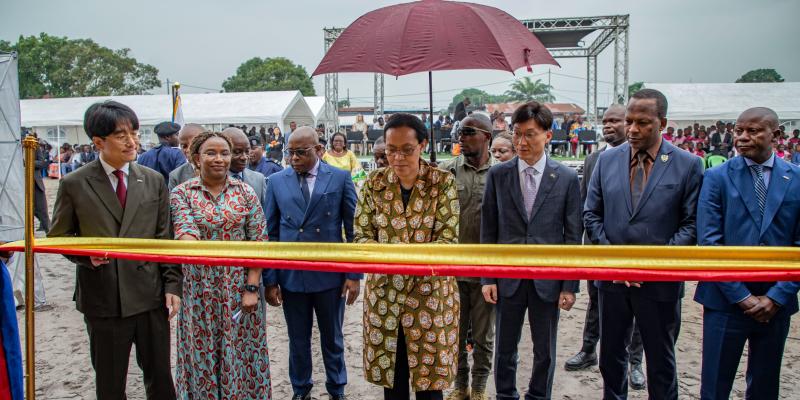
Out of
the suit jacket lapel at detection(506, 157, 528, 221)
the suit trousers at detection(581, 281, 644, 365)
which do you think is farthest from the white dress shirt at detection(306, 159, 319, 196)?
the suit trousers at detection(581, 281, 644, 365)

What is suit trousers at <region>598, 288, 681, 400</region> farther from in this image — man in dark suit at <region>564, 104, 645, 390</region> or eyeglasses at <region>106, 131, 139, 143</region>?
eyeglasses at <region>106, 131, 139, 143</region>

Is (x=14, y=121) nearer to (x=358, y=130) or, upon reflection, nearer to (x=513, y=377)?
(x=513, y=377)

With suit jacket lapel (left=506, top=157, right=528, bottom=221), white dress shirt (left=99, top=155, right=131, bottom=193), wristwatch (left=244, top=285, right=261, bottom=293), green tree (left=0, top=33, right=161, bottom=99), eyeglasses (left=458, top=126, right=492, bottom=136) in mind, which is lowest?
wristwatch (left=244, top=285, right=261, bottom=293)

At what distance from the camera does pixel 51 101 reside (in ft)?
91.4

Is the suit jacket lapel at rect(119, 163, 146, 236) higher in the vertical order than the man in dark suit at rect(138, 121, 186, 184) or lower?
lower

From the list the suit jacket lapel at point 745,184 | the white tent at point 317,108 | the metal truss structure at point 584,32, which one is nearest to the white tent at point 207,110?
the white tent at point 317,108

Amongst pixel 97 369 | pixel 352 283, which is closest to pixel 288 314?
pixel 352 283

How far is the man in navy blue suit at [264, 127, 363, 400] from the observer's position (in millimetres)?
3850

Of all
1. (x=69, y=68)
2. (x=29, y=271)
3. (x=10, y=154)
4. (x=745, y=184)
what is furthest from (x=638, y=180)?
(x=69, y=68)

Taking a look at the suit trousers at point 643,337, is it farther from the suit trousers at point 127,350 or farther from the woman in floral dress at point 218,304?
the suit trousers at point 127,350

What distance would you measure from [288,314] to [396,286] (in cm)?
139

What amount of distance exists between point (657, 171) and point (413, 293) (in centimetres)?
162

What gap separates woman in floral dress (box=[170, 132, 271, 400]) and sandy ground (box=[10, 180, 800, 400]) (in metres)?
0.94

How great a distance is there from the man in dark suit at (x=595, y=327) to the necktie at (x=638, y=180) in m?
0.89
